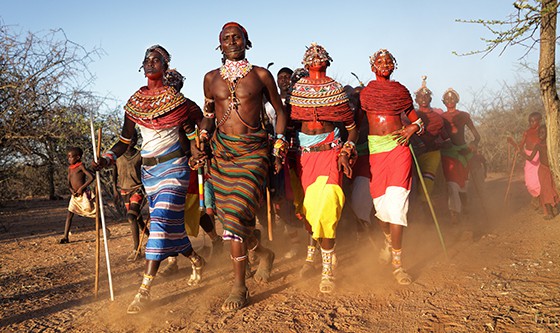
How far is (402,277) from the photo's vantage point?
4.35m

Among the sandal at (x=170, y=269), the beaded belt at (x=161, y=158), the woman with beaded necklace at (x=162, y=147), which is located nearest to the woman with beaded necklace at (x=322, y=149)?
the woman with beaded necklace at (x=162, y=147)

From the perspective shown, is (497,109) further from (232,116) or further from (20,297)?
(20,297)

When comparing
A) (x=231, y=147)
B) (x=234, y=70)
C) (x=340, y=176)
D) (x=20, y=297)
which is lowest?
(x=20, y=297)

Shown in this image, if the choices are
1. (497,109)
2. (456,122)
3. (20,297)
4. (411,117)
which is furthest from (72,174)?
(497,109)

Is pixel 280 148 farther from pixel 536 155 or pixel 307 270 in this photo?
pixel 536 155

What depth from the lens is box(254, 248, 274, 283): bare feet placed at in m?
4.61

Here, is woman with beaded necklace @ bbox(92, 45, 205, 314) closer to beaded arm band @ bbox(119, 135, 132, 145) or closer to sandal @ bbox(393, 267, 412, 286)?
beaded arm band @ bbox(119, 135, 132, 145)

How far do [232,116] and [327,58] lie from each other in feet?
4.11

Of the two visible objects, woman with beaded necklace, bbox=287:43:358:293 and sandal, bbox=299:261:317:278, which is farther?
sandal, bbox=299:261:317:278

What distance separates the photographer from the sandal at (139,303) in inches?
147

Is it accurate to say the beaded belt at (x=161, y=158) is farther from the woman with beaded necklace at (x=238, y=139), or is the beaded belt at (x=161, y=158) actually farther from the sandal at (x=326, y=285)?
the sandal at (x=326, y=285)

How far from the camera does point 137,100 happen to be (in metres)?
4.31

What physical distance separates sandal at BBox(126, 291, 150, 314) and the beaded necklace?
1.69 m

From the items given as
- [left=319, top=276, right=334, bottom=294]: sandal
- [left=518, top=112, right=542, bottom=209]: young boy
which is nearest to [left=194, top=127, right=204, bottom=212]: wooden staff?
[left=319, top=276, right=334, bottom=294]: sandal
